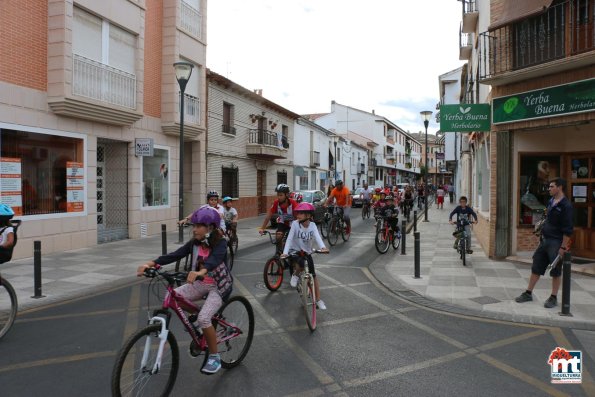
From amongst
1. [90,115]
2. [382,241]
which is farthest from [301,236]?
[90,115]

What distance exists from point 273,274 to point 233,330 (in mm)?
3299

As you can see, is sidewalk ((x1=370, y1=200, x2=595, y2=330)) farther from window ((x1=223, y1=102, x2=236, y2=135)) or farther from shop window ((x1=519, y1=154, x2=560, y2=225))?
window ((x1=223, y1=102, x2=236, y2=135))

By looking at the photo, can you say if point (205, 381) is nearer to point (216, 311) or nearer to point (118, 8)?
point (216, 311)

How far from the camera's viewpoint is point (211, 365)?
379 cm

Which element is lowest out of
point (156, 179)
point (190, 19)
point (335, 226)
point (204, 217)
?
point (335, 226)

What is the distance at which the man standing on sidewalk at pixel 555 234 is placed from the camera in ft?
20.6

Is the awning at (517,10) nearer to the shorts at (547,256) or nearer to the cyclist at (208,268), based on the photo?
the shorts at (547,256)

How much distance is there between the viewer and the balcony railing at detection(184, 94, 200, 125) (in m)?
16.3

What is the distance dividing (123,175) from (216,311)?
455 inches

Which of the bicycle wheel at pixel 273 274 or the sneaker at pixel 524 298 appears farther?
the bicycle wheel at pixel 273 274

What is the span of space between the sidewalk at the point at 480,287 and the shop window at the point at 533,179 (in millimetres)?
1340

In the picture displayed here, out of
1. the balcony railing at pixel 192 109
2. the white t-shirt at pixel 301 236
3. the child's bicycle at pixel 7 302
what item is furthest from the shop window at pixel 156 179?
A: the white t-shirt at pixel 301 236

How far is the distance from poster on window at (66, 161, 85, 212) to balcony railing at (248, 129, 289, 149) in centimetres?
1177

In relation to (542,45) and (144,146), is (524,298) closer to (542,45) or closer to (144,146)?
(542,45)
